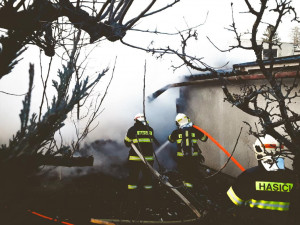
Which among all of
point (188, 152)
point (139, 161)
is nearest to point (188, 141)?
point (188, 152)

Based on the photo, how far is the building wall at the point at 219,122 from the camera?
747cm

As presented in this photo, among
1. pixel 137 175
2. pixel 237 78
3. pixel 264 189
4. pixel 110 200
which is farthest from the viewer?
pixel 237 78

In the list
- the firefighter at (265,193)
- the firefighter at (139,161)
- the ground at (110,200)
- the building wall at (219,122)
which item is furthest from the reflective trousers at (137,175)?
the firefighter at (265,193)

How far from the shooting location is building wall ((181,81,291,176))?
7.47 metres

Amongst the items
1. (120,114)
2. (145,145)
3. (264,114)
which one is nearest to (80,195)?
(145,145)

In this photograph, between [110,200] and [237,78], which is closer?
[110,200]

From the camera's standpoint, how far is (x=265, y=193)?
263 cm

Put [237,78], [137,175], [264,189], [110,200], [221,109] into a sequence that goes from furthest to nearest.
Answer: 1. [221,109]
2. [237,78]
3. [137,175]
4. [110,200]
5. [264,189]

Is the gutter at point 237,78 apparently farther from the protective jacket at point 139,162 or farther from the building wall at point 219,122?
the protective jacket at point 139,162

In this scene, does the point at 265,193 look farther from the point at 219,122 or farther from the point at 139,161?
the point at 219,122

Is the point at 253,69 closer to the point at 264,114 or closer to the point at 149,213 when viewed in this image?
the point at 149,213

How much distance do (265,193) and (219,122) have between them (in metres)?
6.01

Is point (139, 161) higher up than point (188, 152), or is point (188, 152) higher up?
point (188, 152)

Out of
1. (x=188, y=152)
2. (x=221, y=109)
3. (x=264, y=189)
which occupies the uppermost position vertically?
(x=221, y=109)
